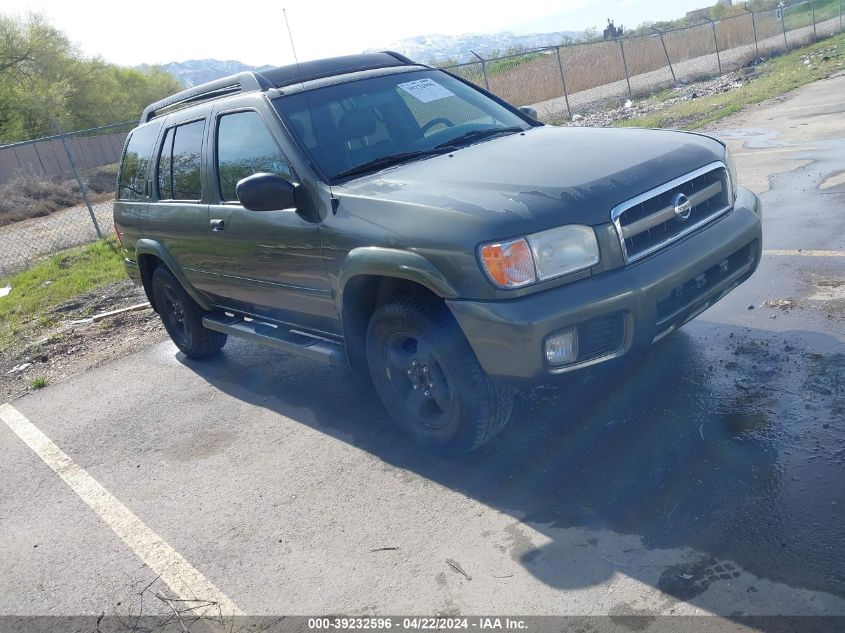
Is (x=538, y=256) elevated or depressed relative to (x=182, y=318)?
elevated

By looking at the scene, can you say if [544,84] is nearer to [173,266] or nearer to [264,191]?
[173,266]

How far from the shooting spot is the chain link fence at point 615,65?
19.9 m

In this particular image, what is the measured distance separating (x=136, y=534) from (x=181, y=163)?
8.97ft

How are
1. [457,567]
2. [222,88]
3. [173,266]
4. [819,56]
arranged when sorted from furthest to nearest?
[819,56] → [173,266] → [222,88] → [457,567]

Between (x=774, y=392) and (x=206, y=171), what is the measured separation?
377cm

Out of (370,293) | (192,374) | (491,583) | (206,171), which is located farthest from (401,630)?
(192,374)

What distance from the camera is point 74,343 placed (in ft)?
Answer: 26.2

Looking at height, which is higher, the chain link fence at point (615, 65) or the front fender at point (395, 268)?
the front fender at point (395, 268)

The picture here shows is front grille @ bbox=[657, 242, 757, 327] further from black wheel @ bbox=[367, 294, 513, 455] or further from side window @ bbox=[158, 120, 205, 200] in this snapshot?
side window @ bbox=[158, 120, 205, 200]

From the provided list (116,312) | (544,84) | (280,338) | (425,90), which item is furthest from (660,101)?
(280,338)

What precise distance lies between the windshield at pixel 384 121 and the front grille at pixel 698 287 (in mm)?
1636

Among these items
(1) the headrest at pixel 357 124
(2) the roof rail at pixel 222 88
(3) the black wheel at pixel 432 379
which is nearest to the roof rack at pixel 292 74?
(2) the roof rail at pixel 222 88

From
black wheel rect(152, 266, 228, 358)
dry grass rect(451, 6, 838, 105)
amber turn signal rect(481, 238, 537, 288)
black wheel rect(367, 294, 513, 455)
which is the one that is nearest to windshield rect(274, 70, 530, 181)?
black wheel rect(367, 294, 513, 455)

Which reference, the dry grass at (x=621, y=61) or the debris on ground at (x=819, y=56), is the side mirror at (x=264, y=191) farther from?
the debris on ground at (x=819, y=56)
